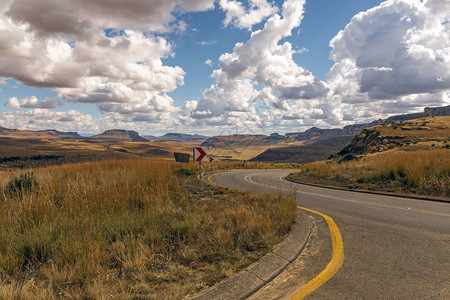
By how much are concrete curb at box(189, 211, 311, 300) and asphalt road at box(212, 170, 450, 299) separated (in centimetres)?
11

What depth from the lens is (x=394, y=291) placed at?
9.76ft

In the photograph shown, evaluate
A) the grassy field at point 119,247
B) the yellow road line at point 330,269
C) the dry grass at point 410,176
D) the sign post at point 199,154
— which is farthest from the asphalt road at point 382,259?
the sign post at point 199,154

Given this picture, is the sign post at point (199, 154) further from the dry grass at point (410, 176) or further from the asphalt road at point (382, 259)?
the dry grass at point (410, 176)

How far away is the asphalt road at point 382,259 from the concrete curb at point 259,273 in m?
0.11

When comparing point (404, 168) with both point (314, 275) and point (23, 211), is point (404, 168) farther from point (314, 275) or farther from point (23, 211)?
point (23, 211)

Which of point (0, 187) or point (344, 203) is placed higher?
point (0, 187)

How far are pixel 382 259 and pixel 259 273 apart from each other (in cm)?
219

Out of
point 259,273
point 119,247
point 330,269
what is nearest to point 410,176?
point 330,269

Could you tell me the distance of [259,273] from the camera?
333 cm

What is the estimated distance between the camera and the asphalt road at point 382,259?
3002 millimetres

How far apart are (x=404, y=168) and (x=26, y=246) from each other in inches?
592

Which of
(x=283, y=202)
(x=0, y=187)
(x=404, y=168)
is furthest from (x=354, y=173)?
(x=0, y=187)

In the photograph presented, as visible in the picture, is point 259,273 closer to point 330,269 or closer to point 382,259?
point 330,269

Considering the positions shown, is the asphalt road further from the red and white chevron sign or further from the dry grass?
the red and white chevron sign
